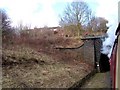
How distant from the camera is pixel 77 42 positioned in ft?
73.7

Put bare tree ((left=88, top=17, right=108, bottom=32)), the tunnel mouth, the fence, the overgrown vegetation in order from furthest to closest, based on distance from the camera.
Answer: bare tree ((left=88, top=17, right=108, bottom=32))
the tunnel mouth
the fence
the overgrown vegetation

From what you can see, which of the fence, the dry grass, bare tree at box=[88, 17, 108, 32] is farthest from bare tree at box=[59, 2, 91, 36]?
the dry grass

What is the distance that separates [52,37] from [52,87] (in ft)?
45.8

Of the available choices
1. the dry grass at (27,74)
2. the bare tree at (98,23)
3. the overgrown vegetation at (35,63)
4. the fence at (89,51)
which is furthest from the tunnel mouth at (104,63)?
the dry grass at (27,74)

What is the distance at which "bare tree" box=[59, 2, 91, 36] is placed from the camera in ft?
89.3

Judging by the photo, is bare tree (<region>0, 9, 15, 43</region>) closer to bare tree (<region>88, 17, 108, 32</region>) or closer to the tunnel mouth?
the tunnel mouth

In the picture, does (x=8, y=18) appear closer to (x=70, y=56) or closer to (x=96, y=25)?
(x=70, y=56)

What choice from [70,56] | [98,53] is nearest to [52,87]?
[70,56]

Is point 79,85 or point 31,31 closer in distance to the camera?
point 79,85

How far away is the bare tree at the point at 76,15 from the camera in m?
27.2

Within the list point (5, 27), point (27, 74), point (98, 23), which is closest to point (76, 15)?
point (98, 23)

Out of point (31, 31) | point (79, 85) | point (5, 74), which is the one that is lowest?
point (79, 85)

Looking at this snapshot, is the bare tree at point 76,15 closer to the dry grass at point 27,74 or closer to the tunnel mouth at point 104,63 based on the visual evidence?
the tunnel mouth at point 104,63

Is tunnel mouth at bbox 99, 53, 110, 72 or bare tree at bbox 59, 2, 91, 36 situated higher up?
bare tree at bbox 59, 2, 91, 36
